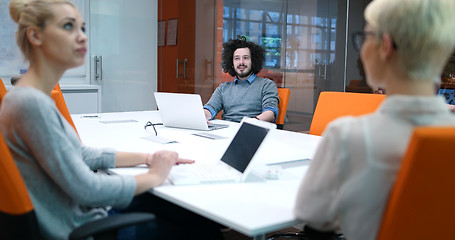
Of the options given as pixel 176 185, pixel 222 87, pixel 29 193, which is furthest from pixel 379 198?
pixel 222 87

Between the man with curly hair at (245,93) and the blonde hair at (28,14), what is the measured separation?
2.42 m

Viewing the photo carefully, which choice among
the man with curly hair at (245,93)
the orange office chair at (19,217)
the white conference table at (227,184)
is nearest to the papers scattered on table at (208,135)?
the white conference table at (227,184)

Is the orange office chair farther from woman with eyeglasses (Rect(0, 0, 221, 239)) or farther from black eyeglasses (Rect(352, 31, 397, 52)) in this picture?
black eyeglasses (Rect(352, 31, 397, 52))

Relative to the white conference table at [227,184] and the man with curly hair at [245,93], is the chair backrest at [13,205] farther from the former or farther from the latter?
the man with curly hair at [245,93]

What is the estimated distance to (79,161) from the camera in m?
1.35

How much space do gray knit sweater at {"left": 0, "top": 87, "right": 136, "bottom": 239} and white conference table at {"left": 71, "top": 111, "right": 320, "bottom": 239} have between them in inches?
9.0

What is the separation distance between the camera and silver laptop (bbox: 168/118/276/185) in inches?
63.6

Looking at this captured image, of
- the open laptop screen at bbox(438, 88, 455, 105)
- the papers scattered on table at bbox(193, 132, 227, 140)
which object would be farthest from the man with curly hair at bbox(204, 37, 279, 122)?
the open laptop screen at bbox(438, 88, 455, 105)

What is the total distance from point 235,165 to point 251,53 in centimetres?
262

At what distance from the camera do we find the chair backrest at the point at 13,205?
115cm

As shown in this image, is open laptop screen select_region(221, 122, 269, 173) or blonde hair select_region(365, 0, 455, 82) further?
open laptop screen select_region(221, 122, 269, 173)

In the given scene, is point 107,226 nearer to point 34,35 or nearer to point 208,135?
point 34,35

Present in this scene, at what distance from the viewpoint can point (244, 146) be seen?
175cm

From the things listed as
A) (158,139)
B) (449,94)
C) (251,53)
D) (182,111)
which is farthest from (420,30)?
(449,94)
